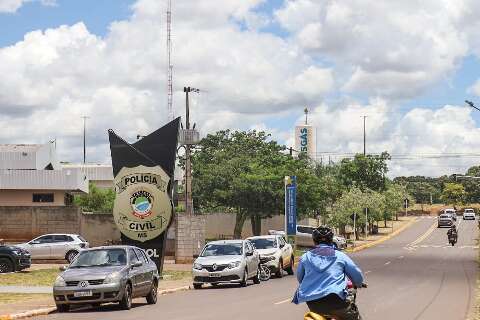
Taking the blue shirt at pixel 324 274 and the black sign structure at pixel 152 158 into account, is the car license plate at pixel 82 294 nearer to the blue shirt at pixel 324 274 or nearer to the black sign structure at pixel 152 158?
the blue shirt at pixel 324 274

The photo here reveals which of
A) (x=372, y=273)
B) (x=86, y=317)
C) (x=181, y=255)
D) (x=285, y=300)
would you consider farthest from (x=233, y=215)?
(x=86, y=317)

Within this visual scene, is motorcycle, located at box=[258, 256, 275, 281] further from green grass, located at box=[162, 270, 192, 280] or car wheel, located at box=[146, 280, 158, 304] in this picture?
car wheel, located at box=[146, 280, 158, 304]

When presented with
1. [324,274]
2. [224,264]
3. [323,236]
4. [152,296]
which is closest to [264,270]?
[224,264]

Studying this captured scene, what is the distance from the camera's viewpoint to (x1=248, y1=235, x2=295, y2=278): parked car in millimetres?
34075

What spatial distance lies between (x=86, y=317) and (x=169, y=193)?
14.6m

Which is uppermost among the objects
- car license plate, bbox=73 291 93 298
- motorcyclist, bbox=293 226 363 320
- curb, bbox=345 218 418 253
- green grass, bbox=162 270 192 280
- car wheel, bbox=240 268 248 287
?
motorcyclist, bbox=293 226 363 320

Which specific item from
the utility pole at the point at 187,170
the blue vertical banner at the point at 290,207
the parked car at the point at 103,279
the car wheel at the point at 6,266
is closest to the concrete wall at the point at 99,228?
the utility pole at the point at 187,170

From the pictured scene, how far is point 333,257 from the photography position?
877 cm

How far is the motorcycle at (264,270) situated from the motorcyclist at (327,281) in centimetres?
2303

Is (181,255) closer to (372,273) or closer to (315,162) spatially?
(372,273)

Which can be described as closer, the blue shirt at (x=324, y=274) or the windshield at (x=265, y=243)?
the blue shirt at (x=324, y=274)

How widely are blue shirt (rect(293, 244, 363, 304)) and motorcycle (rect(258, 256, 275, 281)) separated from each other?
23.0 meters

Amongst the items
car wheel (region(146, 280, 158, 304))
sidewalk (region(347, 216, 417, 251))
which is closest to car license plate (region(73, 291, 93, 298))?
car wheel (region(146, 280, 158, 304))

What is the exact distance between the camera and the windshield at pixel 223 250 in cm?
2939
